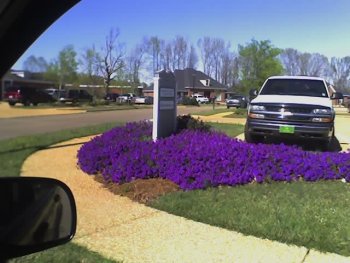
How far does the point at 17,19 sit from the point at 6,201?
1.99 feet

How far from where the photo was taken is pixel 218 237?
18.5 ft

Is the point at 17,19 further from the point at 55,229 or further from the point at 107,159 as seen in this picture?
the point at 107,159

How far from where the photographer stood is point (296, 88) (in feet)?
41.7

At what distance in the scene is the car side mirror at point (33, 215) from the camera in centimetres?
176

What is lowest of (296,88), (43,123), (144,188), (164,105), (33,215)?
(43,123)

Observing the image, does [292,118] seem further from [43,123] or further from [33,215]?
[43,123]

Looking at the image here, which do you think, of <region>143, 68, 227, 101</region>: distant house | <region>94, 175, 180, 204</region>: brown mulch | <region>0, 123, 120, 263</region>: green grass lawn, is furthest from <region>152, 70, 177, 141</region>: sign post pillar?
<region>143, 68, 227, 101</region>: distant house

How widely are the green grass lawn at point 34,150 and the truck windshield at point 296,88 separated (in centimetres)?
570

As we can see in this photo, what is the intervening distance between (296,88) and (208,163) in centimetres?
529

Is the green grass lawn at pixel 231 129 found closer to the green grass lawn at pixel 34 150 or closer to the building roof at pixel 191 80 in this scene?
the green grass lawn at pixel 34 150

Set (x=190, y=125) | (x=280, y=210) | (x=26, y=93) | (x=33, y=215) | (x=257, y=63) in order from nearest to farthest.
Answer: (x=33, y=215) < (x=26, y=93) < (x=280, y=210) < (x=190, y=125) < (x=257, y=63)

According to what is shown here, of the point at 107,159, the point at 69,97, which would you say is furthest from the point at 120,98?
the point at 107,159

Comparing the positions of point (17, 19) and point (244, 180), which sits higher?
point (17, 19)

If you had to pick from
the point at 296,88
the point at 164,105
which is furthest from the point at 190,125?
the point at 296,88
